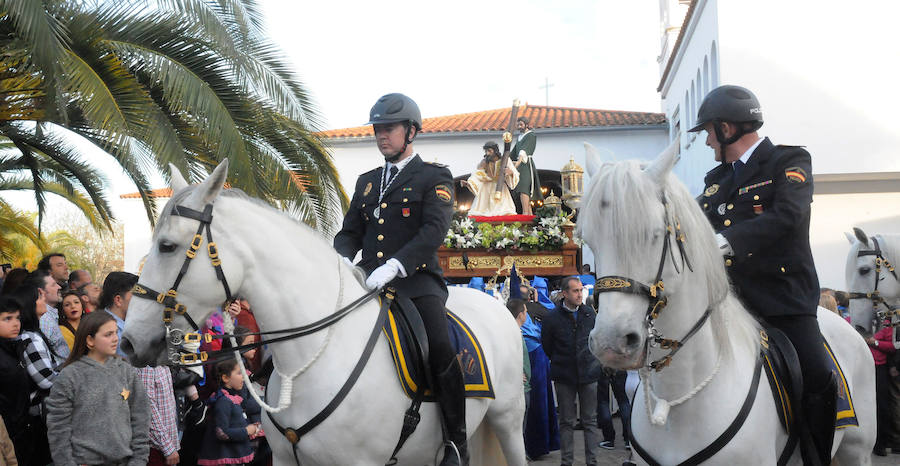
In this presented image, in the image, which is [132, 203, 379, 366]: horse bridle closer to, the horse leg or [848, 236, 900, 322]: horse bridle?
the horse leg

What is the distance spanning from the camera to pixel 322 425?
372cm

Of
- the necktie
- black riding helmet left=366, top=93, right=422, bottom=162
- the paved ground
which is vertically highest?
black riding helmet left=366, top=93, right=422, bottom=162

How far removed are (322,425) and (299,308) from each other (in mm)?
604

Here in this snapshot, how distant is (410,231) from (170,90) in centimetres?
459

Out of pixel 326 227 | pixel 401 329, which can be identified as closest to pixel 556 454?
pixel 326 227

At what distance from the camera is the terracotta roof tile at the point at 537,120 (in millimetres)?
25125

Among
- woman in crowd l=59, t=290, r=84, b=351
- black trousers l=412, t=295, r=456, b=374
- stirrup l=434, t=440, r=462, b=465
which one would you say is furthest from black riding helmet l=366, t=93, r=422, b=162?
woman in crowd l=59, t=290, r=84, b=351

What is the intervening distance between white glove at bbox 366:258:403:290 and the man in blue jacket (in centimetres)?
494

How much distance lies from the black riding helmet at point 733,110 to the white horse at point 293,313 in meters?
2.07

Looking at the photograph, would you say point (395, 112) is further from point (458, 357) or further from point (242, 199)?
point (458, 357)

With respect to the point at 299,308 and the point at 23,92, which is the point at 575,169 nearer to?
the point at 23,92

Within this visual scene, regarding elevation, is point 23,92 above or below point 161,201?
above

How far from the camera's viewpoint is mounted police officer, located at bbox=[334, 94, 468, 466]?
13.9ft

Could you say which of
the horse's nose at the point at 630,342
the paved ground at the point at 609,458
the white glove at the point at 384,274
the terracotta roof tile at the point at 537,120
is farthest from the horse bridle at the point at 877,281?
the terracotta roof tile at the point at 537,120
